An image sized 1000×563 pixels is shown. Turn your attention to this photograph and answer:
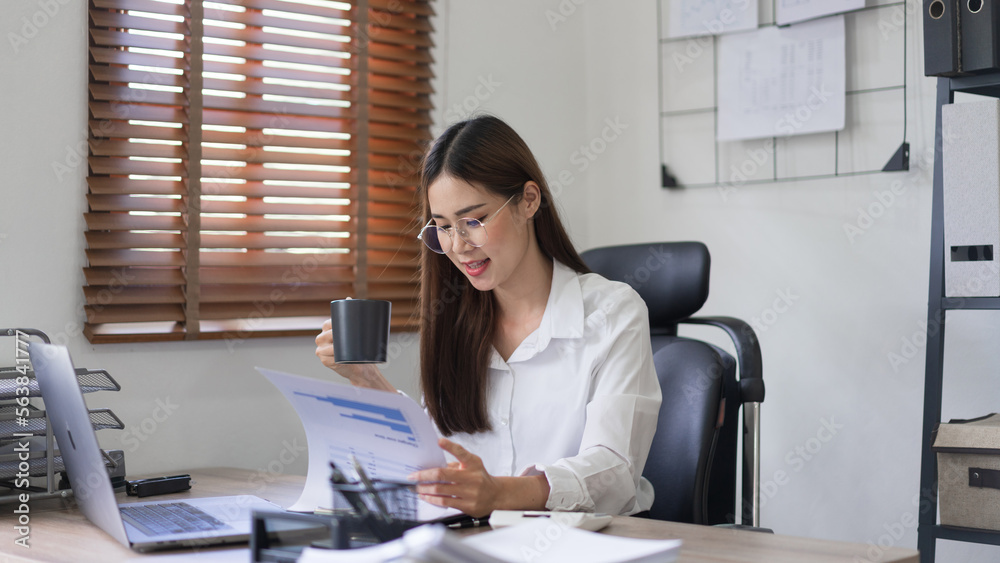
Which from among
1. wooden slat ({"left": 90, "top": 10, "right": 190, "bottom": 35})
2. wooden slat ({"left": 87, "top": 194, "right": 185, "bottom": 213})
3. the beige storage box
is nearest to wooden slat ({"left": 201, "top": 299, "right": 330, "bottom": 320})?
wooden slat ({"left": 87, "top": 194, "right": 185, "bottom": 213})

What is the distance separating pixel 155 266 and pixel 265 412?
440 millimetres

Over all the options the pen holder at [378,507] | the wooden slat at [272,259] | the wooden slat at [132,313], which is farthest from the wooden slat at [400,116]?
the pen holder at [378,507]

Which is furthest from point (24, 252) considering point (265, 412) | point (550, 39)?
point (550, 39)

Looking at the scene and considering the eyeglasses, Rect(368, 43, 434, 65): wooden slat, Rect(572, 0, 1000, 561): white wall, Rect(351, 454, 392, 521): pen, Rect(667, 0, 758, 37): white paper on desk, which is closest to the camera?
Rect(351, 454, 392, 521): pen

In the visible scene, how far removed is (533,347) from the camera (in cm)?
171

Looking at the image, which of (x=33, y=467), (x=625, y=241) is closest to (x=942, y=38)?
(x=625, y=241)

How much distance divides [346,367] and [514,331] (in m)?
0.35

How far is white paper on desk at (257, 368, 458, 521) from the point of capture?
3.60 ft

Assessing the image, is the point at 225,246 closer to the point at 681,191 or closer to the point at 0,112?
the point at 0,112

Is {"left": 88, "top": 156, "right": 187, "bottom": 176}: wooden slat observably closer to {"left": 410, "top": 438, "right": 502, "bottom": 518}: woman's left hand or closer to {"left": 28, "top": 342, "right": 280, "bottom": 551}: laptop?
{"left": 28, "top": 342, "right": 280, "bottom": 551}: laptop

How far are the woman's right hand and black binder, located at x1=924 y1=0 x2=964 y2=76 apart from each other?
1.29 meters

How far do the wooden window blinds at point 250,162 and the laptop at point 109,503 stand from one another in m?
0.61

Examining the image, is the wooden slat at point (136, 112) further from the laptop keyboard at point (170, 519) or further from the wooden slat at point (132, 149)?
the laptop keyboard at point (170, 519)

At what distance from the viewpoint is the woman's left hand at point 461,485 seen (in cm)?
119
